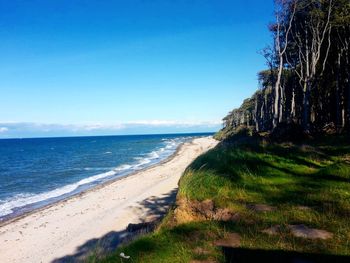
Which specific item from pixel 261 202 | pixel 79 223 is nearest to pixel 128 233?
pixel 79 223

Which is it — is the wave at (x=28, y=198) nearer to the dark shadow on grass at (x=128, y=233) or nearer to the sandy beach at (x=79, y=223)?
the sandy beach at (x=79, y=223)

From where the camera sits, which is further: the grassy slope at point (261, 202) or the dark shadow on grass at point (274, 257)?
the grassy slope at point (261, 202)

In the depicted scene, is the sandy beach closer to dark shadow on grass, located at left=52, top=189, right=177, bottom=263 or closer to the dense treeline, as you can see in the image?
dark shadow on grass, located at left=52, top=189, right=177, bottom=263

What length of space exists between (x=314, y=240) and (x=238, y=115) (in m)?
96.7

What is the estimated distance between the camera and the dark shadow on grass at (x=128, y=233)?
11.7 metres

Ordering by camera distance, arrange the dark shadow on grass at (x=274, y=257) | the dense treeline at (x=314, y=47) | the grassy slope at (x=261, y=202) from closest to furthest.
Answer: the dark shadow on grass at (x=274, y=257) → the grassy slope at (x=261, y=202) → the dense treeline at (x=314, y=47)

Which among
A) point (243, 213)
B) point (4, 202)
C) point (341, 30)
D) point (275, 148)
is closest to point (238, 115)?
point (341, 30)

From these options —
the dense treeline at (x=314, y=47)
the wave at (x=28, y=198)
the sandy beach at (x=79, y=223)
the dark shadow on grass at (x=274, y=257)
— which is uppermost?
the dense treeline at (x=314, y=47)

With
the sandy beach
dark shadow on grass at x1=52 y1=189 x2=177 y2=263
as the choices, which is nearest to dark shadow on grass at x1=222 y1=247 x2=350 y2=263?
dark shadow on grass at x1=52 y1=189 x2=177 y2=263

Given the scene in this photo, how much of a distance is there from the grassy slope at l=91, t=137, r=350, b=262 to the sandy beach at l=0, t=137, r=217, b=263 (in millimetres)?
4508

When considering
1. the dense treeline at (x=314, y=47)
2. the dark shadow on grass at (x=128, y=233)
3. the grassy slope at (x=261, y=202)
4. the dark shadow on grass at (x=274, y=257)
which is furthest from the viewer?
the dense treeline at (x=314, y=47)

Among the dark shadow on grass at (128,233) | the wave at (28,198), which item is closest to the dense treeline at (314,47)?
the dark shadow on grass at (128,233)

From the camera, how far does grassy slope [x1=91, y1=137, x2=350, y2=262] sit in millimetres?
5840

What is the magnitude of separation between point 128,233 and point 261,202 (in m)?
8.44
